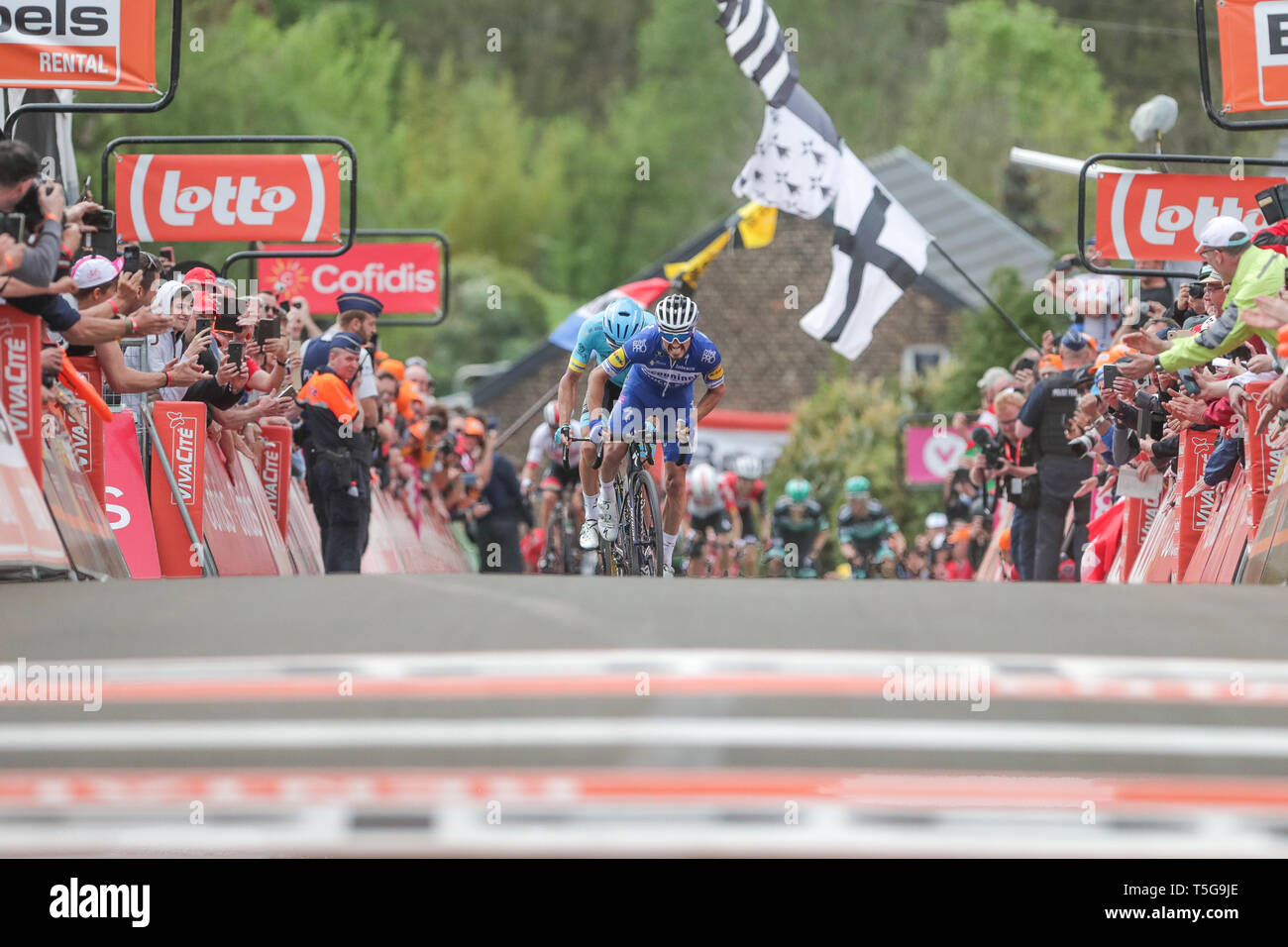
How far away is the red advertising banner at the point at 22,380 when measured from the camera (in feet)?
23.3

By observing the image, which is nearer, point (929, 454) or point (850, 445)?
point (929, 454)

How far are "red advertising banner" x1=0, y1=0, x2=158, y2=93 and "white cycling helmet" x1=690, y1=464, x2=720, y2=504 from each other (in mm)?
12974

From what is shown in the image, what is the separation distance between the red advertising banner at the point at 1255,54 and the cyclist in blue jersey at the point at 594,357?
12.5 feet

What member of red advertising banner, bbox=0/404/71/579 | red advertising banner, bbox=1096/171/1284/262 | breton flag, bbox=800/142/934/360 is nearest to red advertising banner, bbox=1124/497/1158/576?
red advertising banner, bbox=1096/171/1284/262

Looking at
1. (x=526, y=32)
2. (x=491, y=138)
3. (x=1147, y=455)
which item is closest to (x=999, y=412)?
(x=1147, y=455)

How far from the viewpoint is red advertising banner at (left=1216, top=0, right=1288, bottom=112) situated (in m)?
11.6

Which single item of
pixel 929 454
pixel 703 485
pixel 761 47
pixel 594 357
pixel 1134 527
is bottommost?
pixel 929 454

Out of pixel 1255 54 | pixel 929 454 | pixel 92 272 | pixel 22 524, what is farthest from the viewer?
pixel 929 454

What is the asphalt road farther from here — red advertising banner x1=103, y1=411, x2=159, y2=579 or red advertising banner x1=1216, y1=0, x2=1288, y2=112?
red advertising banner x1=1216, y1=0, x2=1288, y2=112

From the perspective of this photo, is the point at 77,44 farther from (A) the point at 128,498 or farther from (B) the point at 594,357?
(B) the point at 594,357

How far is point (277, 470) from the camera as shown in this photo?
41.1 ft

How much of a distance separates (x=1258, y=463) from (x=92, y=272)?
5.56 meters

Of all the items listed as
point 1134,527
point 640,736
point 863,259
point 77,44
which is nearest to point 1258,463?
point 1134,527

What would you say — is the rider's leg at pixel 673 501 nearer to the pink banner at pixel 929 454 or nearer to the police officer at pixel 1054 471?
the police officer at pixel 1054 471
